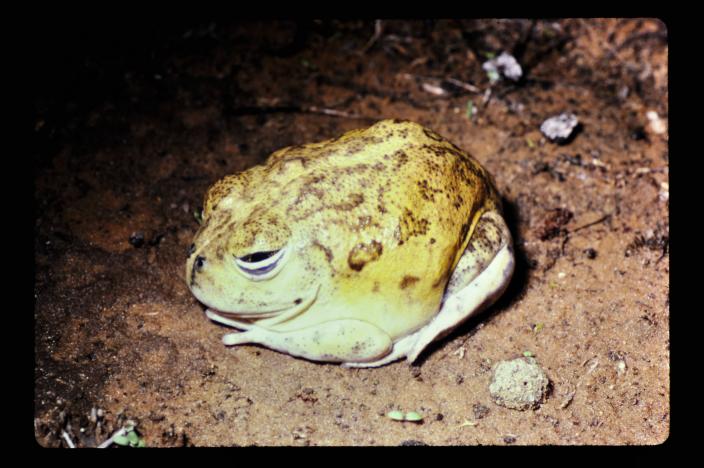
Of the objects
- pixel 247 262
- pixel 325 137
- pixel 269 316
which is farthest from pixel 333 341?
pixel 325 137

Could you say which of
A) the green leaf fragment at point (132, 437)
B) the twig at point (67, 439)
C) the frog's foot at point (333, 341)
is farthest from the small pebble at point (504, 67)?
the twig at point (67, 439)

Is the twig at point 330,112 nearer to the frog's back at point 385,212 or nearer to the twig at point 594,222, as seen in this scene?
the frog's back at point 385,212

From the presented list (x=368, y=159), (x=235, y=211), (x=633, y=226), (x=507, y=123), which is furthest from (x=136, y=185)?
(x=633, y=226)

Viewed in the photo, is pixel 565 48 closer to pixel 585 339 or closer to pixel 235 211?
pixel 585 339

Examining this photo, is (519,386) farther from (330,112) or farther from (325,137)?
(330,112)

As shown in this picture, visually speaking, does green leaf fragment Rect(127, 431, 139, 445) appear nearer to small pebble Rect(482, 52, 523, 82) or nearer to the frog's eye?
the frog's eye

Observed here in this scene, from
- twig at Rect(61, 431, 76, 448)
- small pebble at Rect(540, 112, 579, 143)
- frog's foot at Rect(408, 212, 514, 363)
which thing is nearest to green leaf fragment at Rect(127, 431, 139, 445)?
twig at Rect(61, 431, 76, 448)
